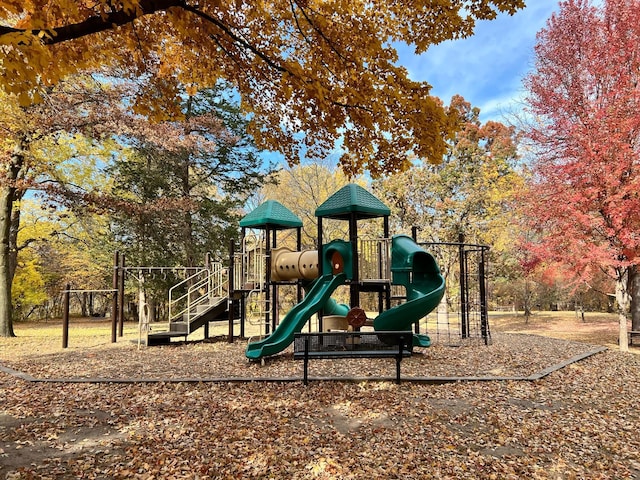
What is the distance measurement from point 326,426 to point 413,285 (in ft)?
17.9

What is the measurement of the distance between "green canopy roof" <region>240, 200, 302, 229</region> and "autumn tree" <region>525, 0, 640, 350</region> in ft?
24.9

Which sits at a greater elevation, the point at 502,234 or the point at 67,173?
the point at 67,173

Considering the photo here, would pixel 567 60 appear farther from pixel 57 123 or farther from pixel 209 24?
pixel 57 123

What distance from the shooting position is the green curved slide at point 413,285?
855 cm

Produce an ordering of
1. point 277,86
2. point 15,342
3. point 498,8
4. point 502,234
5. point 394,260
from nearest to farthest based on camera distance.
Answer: point 498,8 < point 277,86 < point 394,260 < point 15,342 < point 502,234

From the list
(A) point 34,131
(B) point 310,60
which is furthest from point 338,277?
(A) point 34,131

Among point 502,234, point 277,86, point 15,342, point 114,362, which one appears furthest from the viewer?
point 502,234

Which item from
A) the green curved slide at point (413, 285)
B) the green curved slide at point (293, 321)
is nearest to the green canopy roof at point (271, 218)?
the green curved slide at point (293, 321)

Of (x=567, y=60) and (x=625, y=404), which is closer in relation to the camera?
(x=625, y=404)

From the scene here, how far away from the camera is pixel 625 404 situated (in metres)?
5.85

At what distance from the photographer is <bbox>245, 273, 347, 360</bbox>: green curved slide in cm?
862

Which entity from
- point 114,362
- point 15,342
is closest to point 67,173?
point 15,342

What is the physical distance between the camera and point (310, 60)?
6578 millimetres

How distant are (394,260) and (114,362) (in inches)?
261
